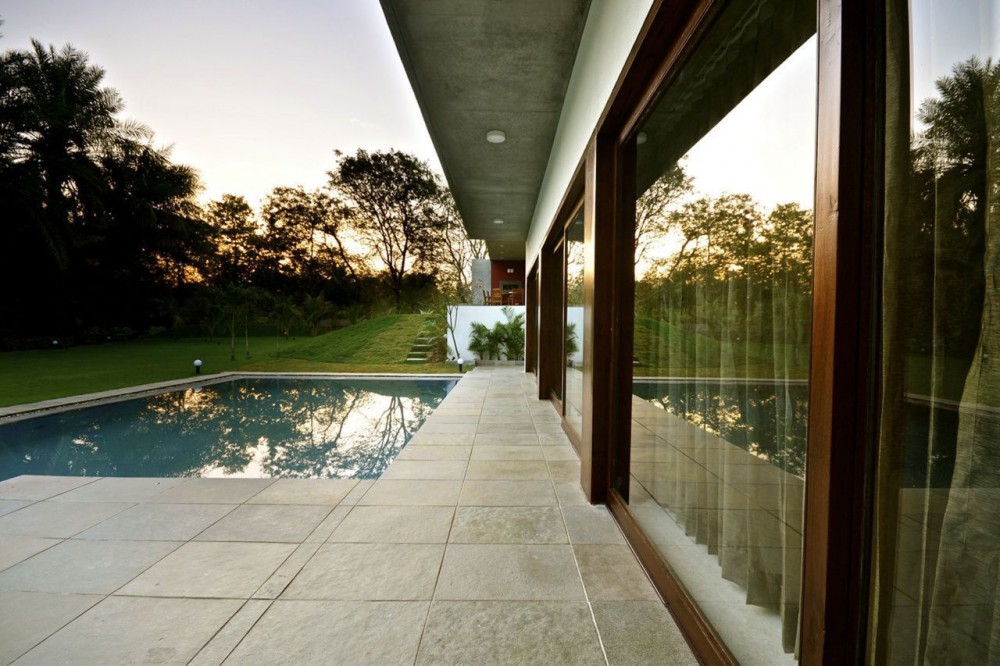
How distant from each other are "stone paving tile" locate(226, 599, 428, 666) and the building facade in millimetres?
1002

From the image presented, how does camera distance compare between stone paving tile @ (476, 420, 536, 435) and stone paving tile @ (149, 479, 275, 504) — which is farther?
stone paving tile @ (476, 420, 536, 435)

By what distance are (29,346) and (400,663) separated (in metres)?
22.1

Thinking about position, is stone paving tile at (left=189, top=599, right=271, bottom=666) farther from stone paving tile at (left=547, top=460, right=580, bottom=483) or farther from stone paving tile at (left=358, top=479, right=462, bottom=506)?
stone paving tile at (left=547, top=460, right=580, bottom=483)

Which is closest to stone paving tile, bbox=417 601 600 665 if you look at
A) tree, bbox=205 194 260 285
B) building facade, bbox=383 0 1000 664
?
building facade, bbox=383 0 1000 664

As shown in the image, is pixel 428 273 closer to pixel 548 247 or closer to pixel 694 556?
pixel 548 247

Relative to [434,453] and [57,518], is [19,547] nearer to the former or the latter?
[57,518]

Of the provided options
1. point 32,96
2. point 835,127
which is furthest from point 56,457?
point 32,96

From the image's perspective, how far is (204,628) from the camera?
61.4 inches

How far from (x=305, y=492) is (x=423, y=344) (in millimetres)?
10992

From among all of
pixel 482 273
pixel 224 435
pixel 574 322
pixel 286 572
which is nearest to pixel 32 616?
pixel 286 572

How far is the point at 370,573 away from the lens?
1877mm

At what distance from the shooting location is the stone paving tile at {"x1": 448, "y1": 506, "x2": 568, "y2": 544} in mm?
2182

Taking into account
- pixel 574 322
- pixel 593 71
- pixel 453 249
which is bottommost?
pixel 574 322

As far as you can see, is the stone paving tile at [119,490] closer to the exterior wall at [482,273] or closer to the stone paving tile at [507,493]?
the stone paving tile at [507,493]
